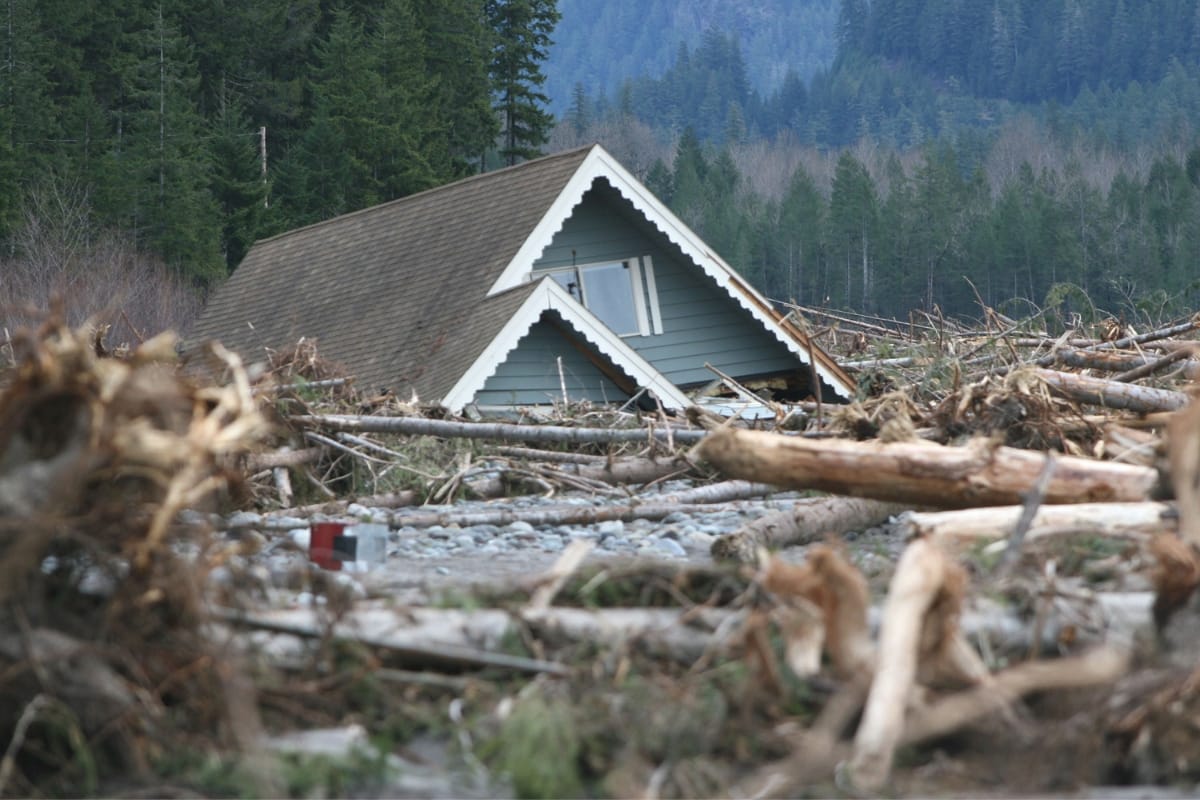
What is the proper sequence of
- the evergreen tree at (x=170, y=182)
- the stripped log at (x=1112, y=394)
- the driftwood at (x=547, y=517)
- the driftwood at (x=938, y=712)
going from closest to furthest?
the driftwood at (x=938, y=712), the driftwood at (x=547, y=517), the stripped log at (x=1112, y=394), the evergreen tree at (x=170, y=182)

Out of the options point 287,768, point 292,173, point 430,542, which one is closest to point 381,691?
point 287,768

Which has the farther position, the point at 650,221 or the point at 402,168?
the point at 402,168

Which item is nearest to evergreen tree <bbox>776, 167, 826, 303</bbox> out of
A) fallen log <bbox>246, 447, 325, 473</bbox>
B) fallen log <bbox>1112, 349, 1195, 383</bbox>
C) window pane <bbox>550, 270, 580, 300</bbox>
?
window pane <bbox>550, 270, 580, 300</bbox>

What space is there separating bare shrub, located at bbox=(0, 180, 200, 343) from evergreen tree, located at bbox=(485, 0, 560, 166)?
54.3ft

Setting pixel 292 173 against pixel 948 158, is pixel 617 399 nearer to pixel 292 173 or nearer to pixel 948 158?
pixel 292 173

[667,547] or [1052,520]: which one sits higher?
[1052,520]

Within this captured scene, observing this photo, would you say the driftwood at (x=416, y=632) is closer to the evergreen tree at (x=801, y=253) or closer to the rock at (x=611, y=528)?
the rock at (x=611, y=528)

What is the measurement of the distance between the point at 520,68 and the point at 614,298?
41506 millimetres

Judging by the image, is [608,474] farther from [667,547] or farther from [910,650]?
[910,650]

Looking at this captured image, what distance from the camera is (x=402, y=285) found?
19.0m

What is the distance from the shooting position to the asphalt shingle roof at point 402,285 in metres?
16.6

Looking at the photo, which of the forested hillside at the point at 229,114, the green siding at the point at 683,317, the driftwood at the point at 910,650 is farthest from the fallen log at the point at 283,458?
the forested hillside at the point at 229,114

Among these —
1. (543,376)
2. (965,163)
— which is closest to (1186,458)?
(543,376)

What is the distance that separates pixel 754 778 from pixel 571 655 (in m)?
0.90
